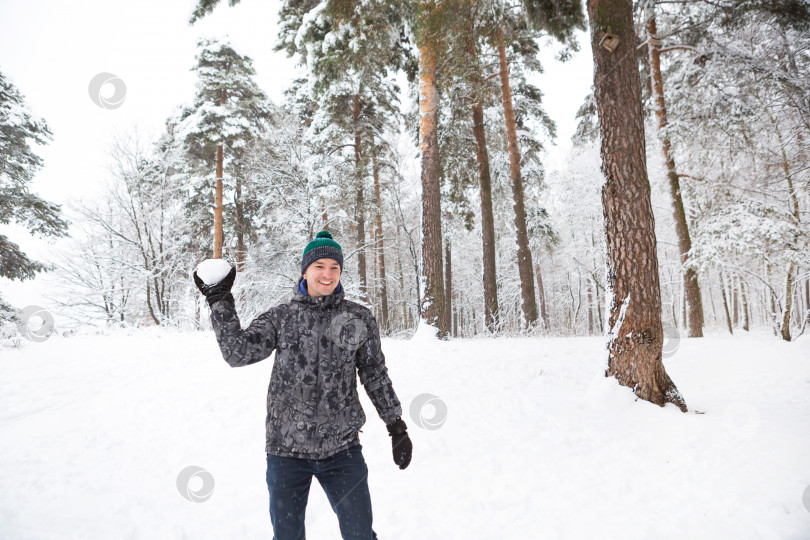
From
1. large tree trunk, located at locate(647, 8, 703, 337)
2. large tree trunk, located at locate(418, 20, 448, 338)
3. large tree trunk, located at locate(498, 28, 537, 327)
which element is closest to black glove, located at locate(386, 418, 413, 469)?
large tree trunk, located at locate(418, 20, 448, 338)

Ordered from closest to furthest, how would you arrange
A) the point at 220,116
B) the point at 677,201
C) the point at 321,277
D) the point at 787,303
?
the point at 321,277
the point at 787,303
the point at 677,201
the point at 220,116

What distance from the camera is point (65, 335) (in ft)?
25.0

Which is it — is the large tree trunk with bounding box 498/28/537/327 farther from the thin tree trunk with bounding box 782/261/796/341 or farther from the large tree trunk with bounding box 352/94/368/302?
the thin tree trunk with bounding box 782/261/796/341

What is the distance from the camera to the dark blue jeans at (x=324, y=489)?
1831 mm

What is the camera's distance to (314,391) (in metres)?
1.92

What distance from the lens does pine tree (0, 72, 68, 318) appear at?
8633mm

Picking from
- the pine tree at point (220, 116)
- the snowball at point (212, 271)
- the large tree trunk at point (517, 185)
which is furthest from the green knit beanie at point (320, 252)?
the pine tree at point (220, 116)

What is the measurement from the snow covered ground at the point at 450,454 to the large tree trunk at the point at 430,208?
2.10 metres

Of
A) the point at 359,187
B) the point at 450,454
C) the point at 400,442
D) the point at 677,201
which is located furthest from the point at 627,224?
the point at 359,187

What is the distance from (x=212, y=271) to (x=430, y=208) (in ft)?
21.3

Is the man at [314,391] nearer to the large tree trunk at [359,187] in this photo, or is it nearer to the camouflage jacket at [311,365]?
the camouflage jacket at [311,365]

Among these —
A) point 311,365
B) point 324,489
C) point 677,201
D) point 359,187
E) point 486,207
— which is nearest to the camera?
point 324,489

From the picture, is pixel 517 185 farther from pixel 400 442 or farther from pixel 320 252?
pixel 400 442

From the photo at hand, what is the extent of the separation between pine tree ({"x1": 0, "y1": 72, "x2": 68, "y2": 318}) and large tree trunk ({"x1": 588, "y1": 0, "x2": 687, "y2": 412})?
40.7ft
